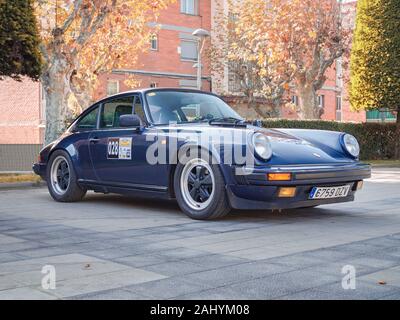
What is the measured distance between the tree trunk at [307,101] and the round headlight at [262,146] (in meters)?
17.4

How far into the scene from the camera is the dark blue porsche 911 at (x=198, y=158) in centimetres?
611

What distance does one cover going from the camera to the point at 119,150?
738 cm

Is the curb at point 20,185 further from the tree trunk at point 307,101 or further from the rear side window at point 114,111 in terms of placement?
the tree trunk at point 307,101

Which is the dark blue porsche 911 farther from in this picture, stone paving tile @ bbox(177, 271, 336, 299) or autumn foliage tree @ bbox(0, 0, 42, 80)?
autumn foliage tree @ bbox(0, 0, 42, 80)

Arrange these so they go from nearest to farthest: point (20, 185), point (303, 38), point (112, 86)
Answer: point (20, 185)
point (303, 38)
point (112, 86)

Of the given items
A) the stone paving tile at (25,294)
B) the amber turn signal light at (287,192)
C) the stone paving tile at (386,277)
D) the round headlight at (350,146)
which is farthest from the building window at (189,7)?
the stone paving tile at (25,294)

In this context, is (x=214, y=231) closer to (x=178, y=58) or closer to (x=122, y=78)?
(x=122, y=78)

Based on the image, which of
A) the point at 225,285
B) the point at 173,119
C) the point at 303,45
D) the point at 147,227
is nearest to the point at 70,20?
the point at 173,119

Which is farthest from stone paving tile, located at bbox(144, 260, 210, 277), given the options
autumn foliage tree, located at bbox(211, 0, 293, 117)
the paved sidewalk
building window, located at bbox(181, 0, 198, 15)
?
building window, located at bbox(181, 0, 198, 15)

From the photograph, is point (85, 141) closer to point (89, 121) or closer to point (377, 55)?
→ point (89, 121)

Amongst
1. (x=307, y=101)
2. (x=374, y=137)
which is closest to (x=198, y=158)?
(x=374, y=137)

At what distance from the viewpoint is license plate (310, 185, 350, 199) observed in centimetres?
625

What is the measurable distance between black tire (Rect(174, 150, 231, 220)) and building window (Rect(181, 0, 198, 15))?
2893 cm

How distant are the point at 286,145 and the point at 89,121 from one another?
120 inches
